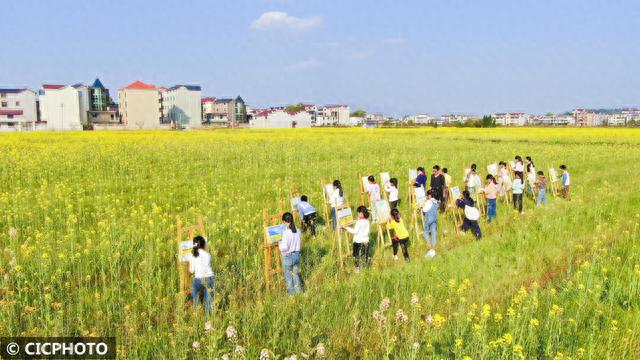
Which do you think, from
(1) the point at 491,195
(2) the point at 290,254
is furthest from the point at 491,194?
(2) the point at 290,254

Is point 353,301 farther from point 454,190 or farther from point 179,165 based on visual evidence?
point 179,165

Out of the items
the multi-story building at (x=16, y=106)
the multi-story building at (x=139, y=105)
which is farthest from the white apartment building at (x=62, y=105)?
the multi-story building at (x=139, y=105)

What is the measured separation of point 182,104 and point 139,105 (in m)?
12.3

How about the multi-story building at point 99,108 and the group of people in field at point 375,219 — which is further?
the multi-story building at point 99,108

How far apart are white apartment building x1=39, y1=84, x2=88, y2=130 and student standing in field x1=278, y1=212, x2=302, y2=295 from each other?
96.8 meters

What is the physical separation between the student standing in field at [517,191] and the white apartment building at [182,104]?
96.1 meters

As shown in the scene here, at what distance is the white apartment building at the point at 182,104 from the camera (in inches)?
4097

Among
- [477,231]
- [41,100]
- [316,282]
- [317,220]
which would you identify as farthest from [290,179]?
[41,100]

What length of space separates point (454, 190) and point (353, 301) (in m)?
6.78

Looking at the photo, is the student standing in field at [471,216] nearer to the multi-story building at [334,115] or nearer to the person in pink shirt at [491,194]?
the person in pink shirt at [491,194]

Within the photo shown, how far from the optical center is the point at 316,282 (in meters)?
8.70

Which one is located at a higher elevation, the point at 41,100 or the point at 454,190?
the point at 41,100

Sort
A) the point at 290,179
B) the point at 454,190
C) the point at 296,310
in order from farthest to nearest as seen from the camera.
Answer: the point at 290,179, the point at 454,190, the point at 296,310

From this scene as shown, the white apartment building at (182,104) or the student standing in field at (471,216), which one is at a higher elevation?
the white apartment building at (182,104)
